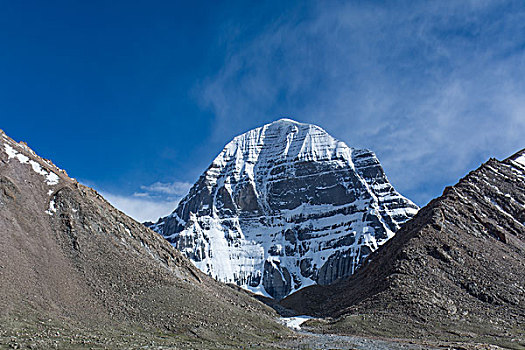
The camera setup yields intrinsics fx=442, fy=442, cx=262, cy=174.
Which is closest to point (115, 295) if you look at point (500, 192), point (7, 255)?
point (7, 255)

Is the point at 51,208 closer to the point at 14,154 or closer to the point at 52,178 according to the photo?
the point at 52,178

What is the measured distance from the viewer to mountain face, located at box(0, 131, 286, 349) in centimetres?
5469

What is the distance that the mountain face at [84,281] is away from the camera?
179 ft

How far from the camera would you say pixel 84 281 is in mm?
70812

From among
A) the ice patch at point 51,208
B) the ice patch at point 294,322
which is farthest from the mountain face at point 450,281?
the ice patch at point 51,208

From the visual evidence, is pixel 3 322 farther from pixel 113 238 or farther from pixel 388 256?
pixel 388 256

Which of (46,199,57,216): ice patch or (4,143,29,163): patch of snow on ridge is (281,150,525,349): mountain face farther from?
(4,143,29,163): patch of snow on ridge

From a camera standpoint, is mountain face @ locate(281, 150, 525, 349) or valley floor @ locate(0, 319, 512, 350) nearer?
valley floor @ locate(0, 319, 512, 350)

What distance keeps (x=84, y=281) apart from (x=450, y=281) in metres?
75.8

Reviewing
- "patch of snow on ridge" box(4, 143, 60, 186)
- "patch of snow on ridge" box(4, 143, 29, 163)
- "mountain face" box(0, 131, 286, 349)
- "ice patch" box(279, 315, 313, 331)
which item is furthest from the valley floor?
"patch of snow on ridge" box(4, 143, 29, 163)

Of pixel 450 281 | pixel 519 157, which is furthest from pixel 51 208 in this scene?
pixel 519 157

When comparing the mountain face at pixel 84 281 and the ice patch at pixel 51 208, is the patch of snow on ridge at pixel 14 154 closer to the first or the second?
the mountain face at pixel 84 281

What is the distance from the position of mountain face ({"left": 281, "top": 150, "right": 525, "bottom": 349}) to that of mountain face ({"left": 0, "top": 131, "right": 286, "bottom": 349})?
1018 inches

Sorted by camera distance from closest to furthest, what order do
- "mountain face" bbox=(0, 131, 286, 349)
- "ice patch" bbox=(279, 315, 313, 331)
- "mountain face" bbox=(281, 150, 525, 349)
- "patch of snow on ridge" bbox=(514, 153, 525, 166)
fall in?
"mountain face" bbox=(0, 131, 286, 349) < "mountain face" bbox=(281, 150, 525, 349) < "ice patch" bbox=(279, 315, 313, 331) < "patch of snow on ridge" bbox=(514, 153, 525, 166)
